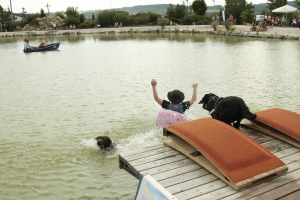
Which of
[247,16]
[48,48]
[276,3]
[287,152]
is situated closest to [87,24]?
[247,16]

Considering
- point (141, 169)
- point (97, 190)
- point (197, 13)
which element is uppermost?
point (197, 13)

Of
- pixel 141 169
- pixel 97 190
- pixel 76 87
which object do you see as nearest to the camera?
pixel 141 169

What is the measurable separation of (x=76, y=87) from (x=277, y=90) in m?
7.41

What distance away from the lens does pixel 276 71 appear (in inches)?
606

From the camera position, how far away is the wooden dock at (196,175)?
3.96 metres

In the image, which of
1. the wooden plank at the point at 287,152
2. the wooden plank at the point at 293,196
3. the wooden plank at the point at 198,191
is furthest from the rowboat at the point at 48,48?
the wooden plank at the point at 293,196

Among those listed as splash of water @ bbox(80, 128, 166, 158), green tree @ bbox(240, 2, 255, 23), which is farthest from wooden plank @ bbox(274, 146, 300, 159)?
green tree @ bbox(240, 2, 255, 23)

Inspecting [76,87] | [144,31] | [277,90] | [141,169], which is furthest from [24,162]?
[144,31]

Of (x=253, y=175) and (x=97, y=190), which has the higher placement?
(x=253, y=175)

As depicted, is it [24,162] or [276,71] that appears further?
[276,71]

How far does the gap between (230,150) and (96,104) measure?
7.35 meters

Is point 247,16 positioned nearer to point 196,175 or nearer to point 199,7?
point 199,7

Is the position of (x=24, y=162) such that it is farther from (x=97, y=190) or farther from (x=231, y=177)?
(x=231, y=177)

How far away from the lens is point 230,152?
439 cm
